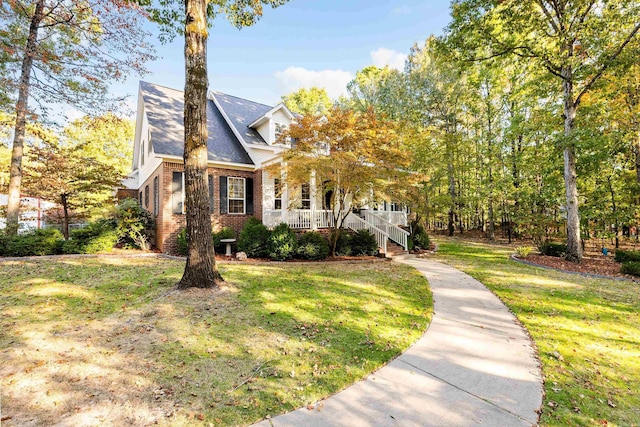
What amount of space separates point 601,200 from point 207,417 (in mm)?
16384

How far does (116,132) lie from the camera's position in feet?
92.5

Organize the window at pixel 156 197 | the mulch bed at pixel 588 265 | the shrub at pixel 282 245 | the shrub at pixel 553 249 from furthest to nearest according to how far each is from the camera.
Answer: the window at pixel 156 197 → the shrub at pixel 553 249 → the shrub at pixel 282 245 → the mulch bed at pixel 588 265

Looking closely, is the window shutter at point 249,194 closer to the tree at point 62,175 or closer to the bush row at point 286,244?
the bush row at point 286,244

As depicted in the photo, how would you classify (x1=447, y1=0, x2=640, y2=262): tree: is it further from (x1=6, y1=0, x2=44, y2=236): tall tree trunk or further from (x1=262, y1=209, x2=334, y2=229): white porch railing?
(x1=6, y1=0, x2=44, y2=236): tall tree trunk

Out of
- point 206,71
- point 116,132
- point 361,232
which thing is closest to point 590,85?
point 361,232

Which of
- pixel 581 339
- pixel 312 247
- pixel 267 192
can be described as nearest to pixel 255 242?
pixel 312 247

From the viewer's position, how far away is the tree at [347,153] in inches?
361

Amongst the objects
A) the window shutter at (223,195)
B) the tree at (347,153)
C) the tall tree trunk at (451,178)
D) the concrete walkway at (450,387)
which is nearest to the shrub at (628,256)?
the concrete walkway at (450,387)

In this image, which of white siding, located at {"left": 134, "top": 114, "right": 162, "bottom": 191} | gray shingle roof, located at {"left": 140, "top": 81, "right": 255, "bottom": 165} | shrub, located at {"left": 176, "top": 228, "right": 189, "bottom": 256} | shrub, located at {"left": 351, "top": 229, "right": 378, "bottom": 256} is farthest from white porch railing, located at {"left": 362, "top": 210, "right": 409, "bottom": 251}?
white siding, located at {"left": 134, "top": 114, "right": 162, "bottom": 191}

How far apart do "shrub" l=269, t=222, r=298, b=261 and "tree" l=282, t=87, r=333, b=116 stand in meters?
25.1

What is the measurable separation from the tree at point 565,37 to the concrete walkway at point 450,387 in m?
8.37

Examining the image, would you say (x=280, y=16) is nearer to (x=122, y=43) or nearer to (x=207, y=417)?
(x=122, y=43)

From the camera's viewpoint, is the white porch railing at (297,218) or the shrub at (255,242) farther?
the white porch railing at (297,218)

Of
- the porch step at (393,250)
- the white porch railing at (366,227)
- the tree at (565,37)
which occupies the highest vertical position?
the tree at (565,37)
